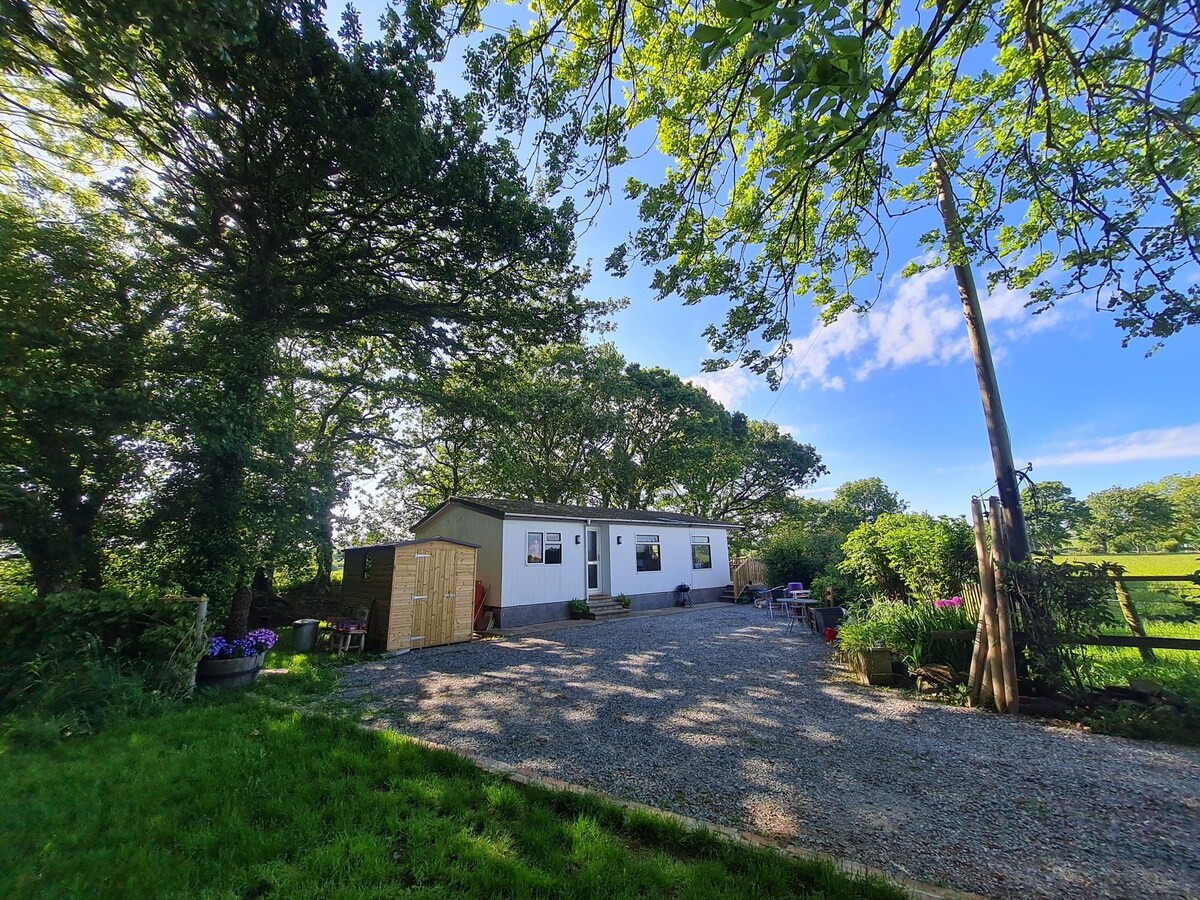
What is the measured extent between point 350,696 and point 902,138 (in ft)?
31.1


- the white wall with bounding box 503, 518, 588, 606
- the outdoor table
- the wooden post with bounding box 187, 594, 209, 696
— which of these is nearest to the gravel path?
the wooden post with bounding box 187, 594, 209, 696

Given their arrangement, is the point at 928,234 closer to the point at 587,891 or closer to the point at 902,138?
the point at 902,138

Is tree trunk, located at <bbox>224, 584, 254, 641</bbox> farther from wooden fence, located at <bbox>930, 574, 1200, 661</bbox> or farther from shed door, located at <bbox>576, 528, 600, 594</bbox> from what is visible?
wooden fence, located at <bbox>930, 574, 1200, 661</bbox>

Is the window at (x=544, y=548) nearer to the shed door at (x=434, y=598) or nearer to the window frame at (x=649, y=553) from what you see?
the shed door at (x=434, y=598)

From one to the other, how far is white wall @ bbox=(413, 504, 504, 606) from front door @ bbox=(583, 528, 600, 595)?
3.31 m

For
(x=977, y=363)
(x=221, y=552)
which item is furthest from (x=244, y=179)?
(x=977, y=363)

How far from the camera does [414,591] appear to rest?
378 inches

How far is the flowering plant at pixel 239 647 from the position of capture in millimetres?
6375

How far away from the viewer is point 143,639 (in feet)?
18.5

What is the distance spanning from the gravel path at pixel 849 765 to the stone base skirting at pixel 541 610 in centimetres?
456

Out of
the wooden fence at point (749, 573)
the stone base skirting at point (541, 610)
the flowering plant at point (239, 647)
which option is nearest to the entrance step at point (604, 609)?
the stone base skirting at point (541, 610)

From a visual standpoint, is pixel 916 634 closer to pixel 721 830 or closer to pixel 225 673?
pixel 721 830

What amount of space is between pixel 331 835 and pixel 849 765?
3951 millimetres

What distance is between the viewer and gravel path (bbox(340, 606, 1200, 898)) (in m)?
2.54
